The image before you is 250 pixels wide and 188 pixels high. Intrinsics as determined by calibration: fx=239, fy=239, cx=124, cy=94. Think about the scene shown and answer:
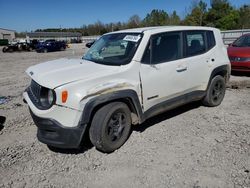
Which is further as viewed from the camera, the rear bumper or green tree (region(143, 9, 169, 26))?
green tree (region(143, 9, 169, 26))

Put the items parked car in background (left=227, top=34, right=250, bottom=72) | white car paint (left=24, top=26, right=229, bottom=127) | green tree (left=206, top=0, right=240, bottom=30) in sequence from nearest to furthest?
white car paint (left=24, top=26, right=229, bottom=127) → parked car in background (left=227, top=34, right=250, bottom=72) → green tree (left=206, top=0, right=240, bottom=30)

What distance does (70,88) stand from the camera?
3.03 meters

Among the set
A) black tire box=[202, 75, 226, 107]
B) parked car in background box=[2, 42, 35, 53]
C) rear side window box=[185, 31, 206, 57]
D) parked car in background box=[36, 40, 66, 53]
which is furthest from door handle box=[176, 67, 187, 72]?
parked car in background box=[2, 42, 35, 53]

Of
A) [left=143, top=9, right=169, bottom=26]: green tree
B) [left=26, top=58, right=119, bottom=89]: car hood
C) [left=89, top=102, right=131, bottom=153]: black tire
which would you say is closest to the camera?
[left=26, top=58, right=119, bottom=89]: car hood

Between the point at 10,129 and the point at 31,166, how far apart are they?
1.49m

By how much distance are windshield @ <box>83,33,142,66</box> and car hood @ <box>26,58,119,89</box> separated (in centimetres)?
22

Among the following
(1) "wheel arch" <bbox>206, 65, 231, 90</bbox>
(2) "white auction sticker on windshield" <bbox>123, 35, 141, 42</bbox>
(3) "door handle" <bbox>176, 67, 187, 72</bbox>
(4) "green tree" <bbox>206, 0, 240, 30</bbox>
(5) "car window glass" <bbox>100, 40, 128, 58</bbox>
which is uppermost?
(4) "green tree" <bbox>206, 0, 240, 30</bbox>

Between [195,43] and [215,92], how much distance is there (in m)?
1.33

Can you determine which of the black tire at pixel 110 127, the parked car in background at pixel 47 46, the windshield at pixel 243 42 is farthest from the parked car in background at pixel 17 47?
the black tire at pixel 110 127

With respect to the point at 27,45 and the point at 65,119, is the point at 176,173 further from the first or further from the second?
the point at 27,45

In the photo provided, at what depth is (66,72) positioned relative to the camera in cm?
343

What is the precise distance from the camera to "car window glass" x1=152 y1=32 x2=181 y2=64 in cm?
392

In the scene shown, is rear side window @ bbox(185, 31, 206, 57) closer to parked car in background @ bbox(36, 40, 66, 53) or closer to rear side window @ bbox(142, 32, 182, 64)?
rear side window @ bbox(142, 32, 182, 64)

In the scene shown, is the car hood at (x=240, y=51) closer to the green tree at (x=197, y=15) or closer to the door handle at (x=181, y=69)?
the door handle at (x=181, y=69)
